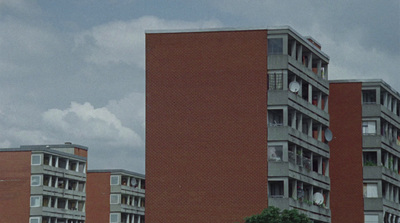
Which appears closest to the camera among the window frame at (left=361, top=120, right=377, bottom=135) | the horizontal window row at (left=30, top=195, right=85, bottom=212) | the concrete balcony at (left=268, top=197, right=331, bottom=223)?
the concrete balcony at (left=268, top=197, right=331, bottom=223)

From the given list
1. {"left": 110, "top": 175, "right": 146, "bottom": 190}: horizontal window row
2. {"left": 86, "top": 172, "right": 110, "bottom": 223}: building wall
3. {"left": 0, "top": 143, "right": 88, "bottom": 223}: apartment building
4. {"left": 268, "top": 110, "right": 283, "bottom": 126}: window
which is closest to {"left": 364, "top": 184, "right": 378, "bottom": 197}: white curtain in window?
{"left": 268, "top": 110, "right": 283, "bottom": 126}: window

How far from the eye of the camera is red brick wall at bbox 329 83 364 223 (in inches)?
3415

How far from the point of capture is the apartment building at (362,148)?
8712 centimetres

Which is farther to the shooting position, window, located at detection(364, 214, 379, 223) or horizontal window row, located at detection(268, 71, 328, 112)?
window, located at detection(364, 214, 379, 223)

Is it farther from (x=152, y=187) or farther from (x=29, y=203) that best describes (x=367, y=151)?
(x=29, y=203)

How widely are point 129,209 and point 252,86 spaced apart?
81493 millimetres

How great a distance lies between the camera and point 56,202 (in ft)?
415

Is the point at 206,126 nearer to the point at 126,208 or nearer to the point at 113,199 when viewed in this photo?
the point at 113,199

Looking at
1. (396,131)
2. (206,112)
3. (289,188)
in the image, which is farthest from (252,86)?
(396,131)

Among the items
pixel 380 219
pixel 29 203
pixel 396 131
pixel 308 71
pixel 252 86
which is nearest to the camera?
pixel 252 86

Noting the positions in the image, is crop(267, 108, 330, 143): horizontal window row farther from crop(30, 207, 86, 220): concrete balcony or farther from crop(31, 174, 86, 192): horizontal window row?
crop(30, 207, 86, 220): concrete balcony

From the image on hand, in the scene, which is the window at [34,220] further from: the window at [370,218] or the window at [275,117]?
the window at [275,117]

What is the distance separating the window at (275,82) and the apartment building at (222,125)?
0.28 feet

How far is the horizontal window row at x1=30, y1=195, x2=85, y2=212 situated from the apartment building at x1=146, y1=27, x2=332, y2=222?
5192 centimetres
